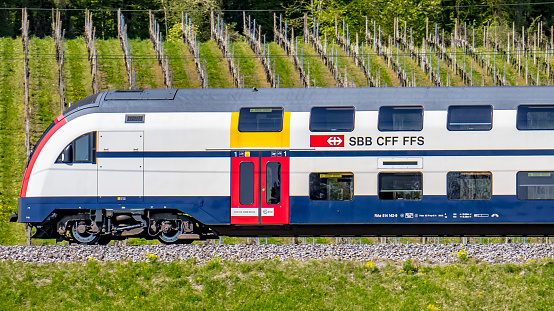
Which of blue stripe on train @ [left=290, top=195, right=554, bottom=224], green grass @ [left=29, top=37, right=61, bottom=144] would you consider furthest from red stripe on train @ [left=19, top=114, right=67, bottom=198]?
green grass @ [left=29, top=37, right=61, bottom=144]

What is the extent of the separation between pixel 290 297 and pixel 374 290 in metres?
1.60

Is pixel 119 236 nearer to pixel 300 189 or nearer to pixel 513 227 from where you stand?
pixel 300 189

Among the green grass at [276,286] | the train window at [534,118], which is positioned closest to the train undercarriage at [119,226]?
the green grass at [276,286]

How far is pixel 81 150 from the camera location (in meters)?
19.8

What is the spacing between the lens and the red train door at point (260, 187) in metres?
19.5

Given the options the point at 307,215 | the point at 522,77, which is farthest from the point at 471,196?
the point at 522,77

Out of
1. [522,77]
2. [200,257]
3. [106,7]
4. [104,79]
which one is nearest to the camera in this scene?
[200,257]

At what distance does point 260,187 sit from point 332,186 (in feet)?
5.84

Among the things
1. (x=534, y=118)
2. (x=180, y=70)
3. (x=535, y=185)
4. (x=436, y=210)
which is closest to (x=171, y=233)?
(x=436, y=210)

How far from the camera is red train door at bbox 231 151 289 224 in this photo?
766 inches

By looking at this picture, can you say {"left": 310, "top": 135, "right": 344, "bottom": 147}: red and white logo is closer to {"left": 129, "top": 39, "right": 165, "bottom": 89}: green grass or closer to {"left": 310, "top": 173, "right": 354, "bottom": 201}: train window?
{"left": 310, "top": 173, "right": 354, "bottom": 201}: train window

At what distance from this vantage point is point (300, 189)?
64.0ft

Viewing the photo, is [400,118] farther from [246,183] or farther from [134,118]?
[134,118]

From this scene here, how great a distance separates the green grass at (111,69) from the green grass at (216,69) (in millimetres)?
5216
